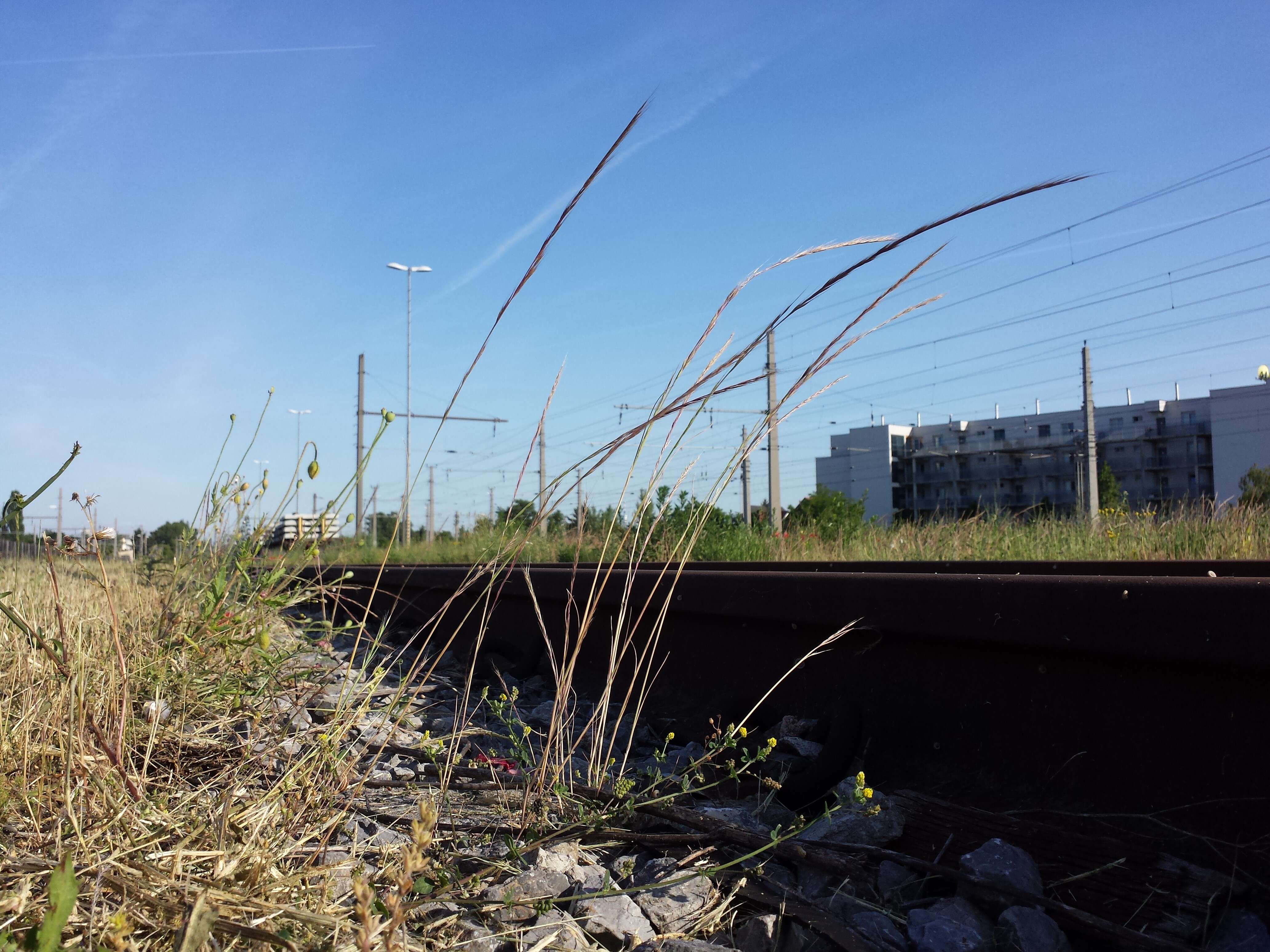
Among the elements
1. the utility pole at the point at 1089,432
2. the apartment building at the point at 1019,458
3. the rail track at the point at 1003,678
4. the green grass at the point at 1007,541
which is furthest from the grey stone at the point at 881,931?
the apartment building at the point at 1019,458

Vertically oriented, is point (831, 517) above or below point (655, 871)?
above

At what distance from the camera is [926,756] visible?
2.11 metres

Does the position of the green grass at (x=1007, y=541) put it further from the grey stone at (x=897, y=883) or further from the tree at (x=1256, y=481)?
the tree at (x=1256, y=481)

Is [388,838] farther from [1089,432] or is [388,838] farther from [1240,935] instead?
[1089,432]

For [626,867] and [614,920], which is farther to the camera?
[626,867]

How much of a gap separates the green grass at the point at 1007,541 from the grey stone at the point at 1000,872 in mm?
2780

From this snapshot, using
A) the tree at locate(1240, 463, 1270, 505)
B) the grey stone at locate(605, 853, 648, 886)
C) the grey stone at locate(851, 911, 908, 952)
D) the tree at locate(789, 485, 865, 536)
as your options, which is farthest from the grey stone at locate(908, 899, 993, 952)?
the tree at locate(1240, 463, 1270, 505)

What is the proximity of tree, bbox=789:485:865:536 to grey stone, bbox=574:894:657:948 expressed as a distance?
26.7 ft

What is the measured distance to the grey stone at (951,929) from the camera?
1.44 meters

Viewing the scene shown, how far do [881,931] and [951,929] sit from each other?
11cm

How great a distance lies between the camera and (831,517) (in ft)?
60.1

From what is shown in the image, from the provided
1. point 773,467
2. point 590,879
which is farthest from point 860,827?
point 773,467

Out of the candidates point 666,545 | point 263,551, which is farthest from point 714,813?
point 666,545

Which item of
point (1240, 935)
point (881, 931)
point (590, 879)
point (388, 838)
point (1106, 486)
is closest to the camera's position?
point (1240, 935)
